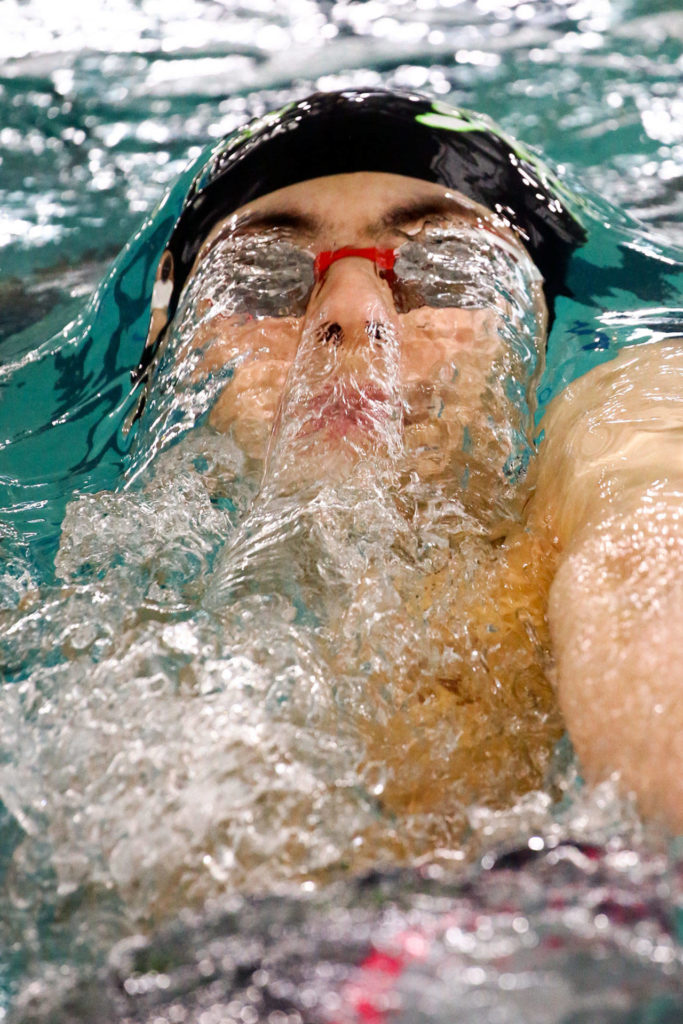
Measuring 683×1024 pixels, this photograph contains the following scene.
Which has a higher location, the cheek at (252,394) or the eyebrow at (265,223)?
the eyebrow at (265,223)

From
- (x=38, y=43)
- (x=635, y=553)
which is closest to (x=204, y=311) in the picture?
(x=635, y=553)

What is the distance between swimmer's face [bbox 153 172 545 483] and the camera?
152cm

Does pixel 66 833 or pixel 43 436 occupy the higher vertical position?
pixel 66 833

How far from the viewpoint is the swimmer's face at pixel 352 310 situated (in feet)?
4.98

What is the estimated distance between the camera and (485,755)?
1133mm

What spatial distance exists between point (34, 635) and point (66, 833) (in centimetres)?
32

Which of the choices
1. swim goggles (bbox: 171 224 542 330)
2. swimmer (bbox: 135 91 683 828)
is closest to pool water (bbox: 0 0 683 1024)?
swimmer (bbox: 135 91 683 828)

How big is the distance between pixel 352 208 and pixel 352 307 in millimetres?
216

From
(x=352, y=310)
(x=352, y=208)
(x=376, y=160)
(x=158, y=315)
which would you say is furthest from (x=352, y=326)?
(x=158, y=315)

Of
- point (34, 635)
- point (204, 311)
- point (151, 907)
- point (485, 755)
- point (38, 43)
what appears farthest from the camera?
point (38, 43)

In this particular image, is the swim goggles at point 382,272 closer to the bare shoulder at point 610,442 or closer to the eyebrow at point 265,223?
the eyebrow at point 265,223

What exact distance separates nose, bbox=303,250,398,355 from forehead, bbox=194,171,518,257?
63 mm

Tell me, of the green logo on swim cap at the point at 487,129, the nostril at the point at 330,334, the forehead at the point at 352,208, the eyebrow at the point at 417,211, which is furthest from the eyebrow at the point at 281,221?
the green logo on swim cap at the point at 487,129

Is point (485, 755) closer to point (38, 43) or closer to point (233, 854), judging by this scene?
point (233, 854)
